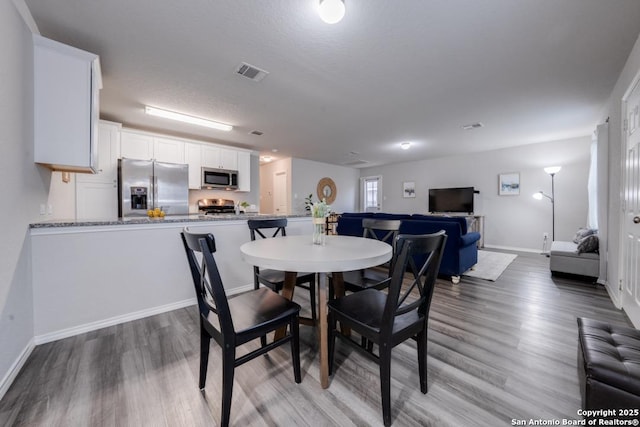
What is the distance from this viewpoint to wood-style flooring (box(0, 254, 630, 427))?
126 cm

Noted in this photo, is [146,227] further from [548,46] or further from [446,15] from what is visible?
[548,46]

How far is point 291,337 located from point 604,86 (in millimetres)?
4402

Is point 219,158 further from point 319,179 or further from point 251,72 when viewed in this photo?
point 319,179

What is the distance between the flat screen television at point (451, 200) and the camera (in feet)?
21.2

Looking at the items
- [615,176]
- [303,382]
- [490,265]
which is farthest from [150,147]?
[615,176]

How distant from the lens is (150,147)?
430cm

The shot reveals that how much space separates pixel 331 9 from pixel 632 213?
3072 mm

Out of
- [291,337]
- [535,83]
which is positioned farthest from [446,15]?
[291,337]

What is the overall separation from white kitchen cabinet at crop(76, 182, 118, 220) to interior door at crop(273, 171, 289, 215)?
4.06m

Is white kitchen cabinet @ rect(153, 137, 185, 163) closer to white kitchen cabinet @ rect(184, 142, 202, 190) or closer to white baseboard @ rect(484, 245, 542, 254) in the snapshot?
white kitchen cabinet @ rect(184, 142, 202, 190)

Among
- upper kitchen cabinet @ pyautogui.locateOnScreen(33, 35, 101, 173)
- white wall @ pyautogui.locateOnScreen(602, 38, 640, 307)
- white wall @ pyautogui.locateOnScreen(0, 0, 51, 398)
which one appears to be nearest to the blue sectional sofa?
white wall @ pyautogui.locateOnScreen(602, 38, 640, 307)

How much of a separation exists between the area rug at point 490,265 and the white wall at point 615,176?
114 centimetres

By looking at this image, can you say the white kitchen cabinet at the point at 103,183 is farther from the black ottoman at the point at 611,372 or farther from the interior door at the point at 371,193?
the interior door at the point at 371,193

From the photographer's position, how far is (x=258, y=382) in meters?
1.51
